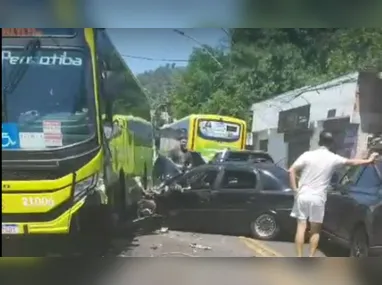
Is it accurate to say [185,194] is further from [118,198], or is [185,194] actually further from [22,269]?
[22,269]

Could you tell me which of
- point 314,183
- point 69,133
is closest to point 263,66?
point 314,183

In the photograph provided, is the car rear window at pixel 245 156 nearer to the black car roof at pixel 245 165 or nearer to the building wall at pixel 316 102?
the black car roof at pixel 245 165

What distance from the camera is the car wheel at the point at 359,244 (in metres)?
5.25

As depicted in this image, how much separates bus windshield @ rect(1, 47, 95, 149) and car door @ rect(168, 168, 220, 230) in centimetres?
86

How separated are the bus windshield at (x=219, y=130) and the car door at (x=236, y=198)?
0.89ft

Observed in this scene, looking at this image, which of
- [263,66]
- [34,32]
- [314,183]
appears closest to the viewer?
[34,32]

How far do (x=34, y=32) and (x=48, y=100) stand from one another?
54 cm

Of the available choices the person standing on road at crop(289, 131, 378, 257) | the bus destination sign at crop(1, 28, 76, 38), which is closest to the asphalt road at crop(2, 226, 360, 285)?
the person standing on road at crop(289, 131, 378, 257)

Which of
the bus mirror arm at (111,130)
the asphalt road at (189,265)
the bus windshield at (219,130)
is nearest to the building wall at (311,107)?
the bus windshield at (219,130)

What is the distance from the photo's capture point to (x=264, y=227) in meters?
5.24

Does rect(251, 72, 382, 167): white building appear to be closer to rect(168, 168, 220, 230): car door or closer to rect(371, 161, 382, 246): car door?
rect(371, 161, 382, 246): car door

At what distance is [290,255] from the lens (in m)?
5.28

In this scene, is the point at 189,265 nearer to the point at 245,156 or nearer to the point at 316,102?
the point at 245,156

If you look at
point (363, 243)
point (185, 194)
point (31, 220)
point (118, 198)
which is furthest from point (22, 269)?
point (363, 243)
